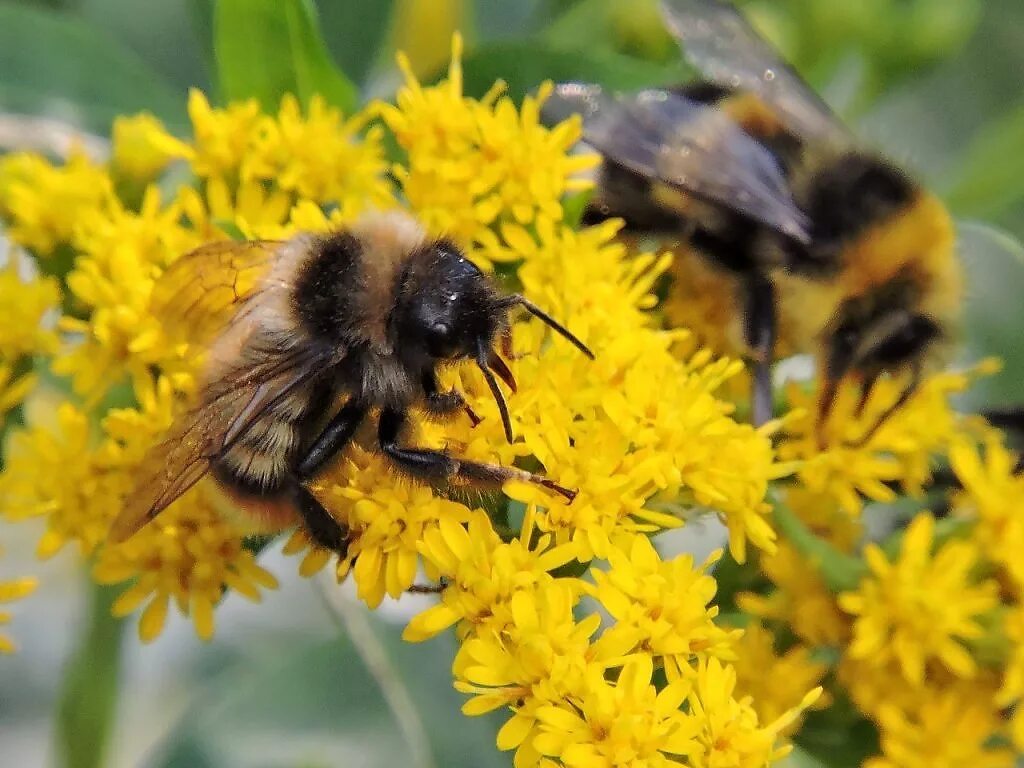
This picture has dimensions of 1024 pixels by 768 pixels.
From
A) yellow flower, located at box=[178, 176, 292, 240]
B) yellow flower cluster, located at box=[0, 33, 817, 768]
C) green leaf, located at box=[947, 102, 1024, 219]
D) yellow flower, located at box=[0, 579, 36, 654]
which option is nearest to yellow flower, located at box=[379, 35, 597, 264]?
yellow flower cluster, located at box=[0, 33, 817, 768]

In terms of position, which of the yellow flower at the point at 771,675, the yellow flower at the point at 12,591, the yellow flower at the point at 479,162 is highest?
the yellow flower at the point at 479,162

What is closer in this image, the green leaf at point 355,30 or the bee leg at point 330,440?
the bee leg at point 330,440

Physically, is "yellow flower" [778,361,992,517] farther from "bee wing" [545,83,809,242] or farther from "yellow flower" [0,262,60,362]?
"yellow flower" [0,262,60,362]

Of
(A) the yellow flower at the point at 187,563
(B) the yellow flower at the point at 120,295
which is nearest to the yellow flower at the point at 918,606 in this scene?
(A) the yellow flower at the point at 187,563

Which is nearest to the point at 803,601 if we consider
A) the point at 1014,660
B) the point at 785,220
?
the point at 1014,660

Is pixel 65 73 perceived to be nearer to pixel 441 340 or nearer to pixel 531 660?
pixel 441 340

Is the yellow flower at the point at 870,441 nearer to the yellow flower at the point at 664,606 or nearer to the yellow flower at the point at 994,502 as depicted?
the yellow flower at the point at 994,502

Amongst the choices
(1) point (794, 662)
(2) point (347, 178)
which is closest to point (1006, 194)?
(1) point (794, 662)
